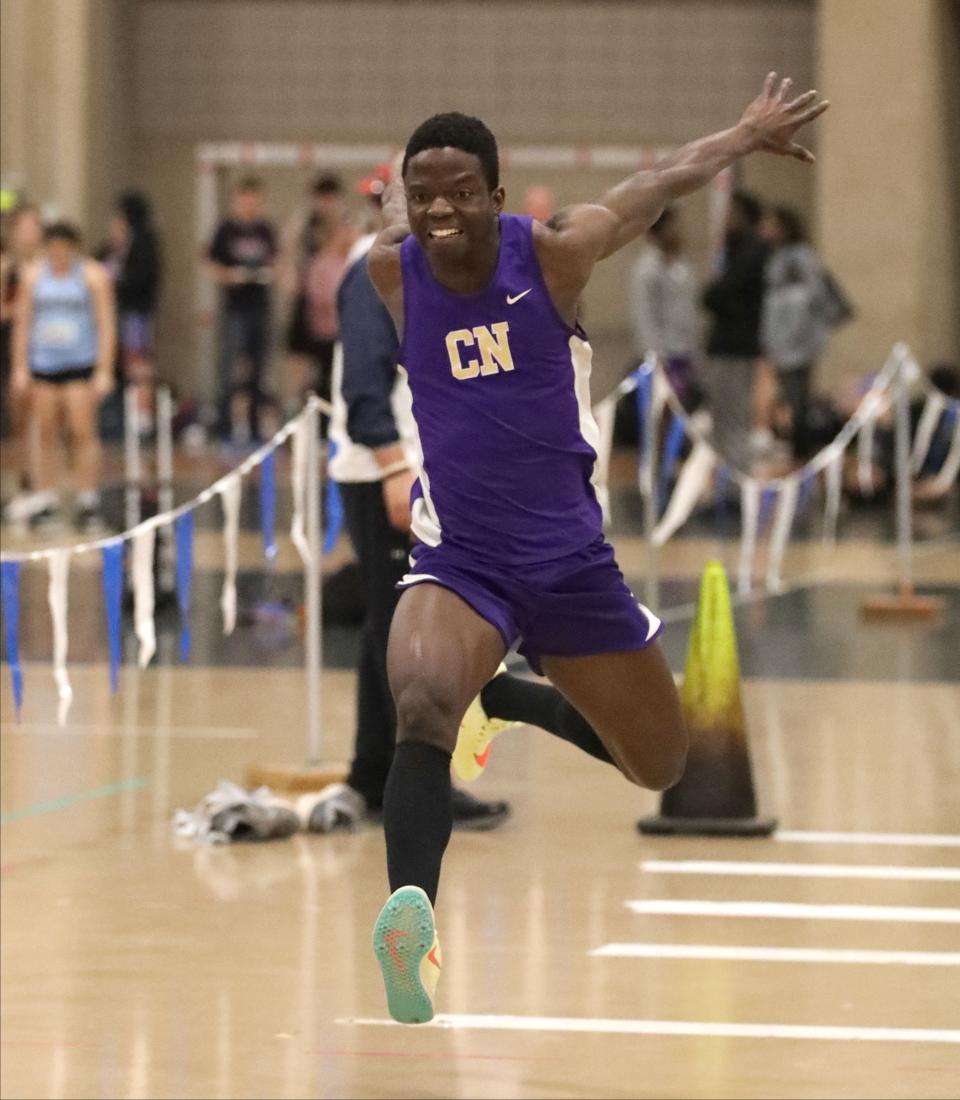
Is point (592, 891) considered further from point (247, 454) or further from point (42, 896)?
point (247, 454)

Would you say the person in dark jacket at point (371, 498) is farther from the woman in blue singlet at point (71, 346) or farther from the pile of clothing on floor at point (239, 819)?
the woman in blue singlet at point (71, 346)

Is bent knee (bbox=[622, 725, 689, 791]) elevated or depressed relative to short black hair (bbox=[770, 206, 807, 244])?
depressed

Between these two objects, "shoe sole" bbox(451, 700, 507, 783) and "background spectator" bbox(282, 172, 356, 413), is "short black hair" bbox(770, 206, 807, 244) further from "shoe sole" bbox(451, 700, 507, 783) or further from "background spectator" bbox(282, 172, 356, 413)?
"shoe sole" bbox(451, 700, 507, 783)

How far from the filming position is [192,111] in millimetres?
29812

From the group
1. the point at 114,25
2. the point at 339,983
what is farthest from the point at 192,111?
the point at 339,983

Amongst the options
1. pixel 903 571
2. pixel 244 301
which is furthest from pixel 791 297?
pixel 244 301

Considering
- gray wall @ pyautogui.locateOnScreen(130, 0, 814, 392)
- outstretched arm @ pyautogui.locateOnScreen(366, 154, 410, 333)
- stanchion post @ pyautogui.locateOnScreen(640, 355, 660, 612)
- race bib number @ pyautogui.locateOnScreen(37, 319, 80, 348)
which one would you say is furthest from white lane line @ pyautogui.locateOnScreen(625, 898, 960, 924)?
gray wall @ pyautogui.locateOnScreen(130, 0, 814, 392)

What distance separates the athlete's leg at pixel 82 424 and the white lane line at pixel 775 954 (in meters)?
11.4

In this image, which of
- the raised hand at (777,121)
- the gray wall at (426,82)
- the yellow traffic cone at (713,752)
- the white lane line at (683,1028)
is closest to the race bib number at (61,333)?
the yellow traffic cone at (713,752)

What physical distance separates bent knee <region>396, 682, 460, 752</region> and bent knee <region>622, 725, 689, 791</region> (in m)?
0.90

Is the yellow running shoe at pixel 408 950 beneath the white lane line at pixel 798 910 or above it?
above

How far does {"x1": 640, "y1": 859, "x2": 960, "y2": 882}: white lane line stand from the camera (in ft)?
27.7

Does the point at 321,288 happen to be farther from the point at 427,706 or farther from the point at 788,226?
the point at 427,706

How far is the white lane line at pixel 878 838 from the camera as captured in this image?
891 cm
